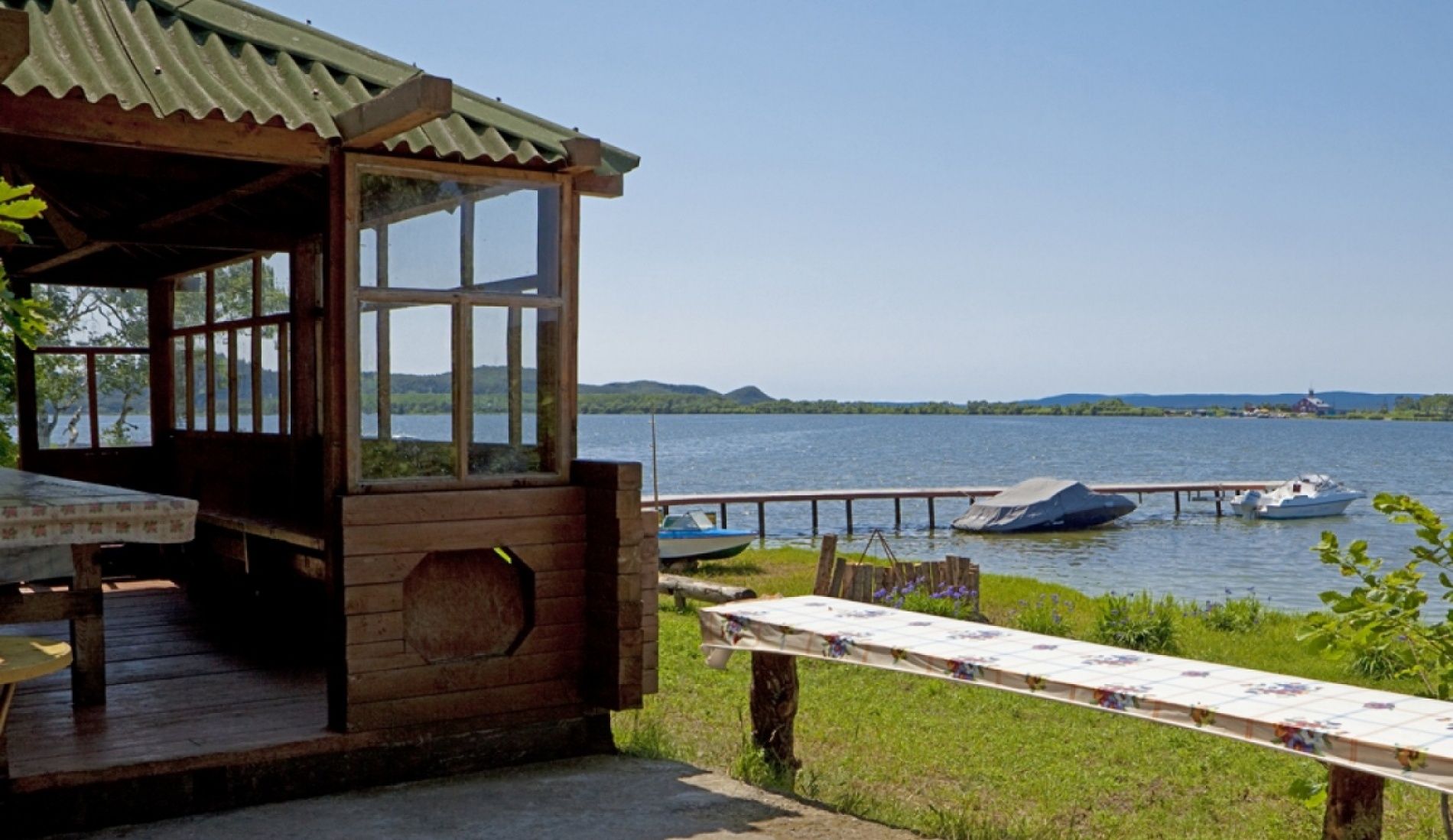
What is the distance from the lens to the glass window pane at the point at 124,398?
10523mm

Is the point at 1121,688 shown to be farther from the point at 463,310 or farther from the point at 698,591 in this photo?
the point at 698,591

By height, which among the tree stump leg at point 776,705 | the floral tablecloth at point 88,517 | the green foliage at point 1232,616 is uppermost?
the floral tablecloth at point 88,517

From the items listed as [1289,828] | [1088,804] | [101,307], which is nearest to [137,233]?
[101,307]

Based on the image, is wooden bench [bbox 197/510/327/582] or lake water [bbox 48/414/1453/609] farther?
lake water [bbox 48/414/1453/609]

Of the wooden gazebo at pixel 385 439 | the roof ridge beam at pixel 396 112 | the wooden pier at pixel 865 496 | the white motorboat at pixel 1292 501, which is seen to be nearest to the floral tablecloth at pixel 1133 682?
the wooden gazebo at pixel 385 439

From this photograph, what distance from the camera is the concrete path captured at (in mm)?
5113

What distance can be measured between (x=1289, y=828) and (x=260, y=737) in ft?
16.1

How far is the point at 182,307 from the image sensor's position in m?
10.1

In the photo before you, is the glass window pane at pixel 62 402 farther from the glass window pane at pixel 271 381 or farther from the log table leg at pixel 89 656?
the log table leg at pixel 89 656

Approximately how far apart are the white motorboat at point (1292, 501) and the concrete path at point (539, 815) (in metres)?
38.5

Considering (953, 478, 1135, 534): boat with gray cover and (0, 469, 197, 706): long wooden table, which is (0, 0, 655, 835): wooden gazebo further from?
(953, 478, 1135, 534): boat with gray cover

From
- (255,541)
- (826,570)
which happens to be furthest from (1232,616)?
(255,541)

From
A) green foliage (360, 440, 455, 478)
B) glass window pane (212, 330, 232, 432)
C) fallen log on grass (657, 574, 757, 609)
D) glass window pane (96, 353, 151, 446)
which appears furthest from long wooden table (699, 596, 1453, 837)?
fallen log on grass (657, 574, 757, 609)

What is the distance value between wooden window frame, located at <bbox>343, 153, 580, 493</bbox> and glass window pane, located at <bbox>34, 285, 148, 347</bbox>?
551 cm
